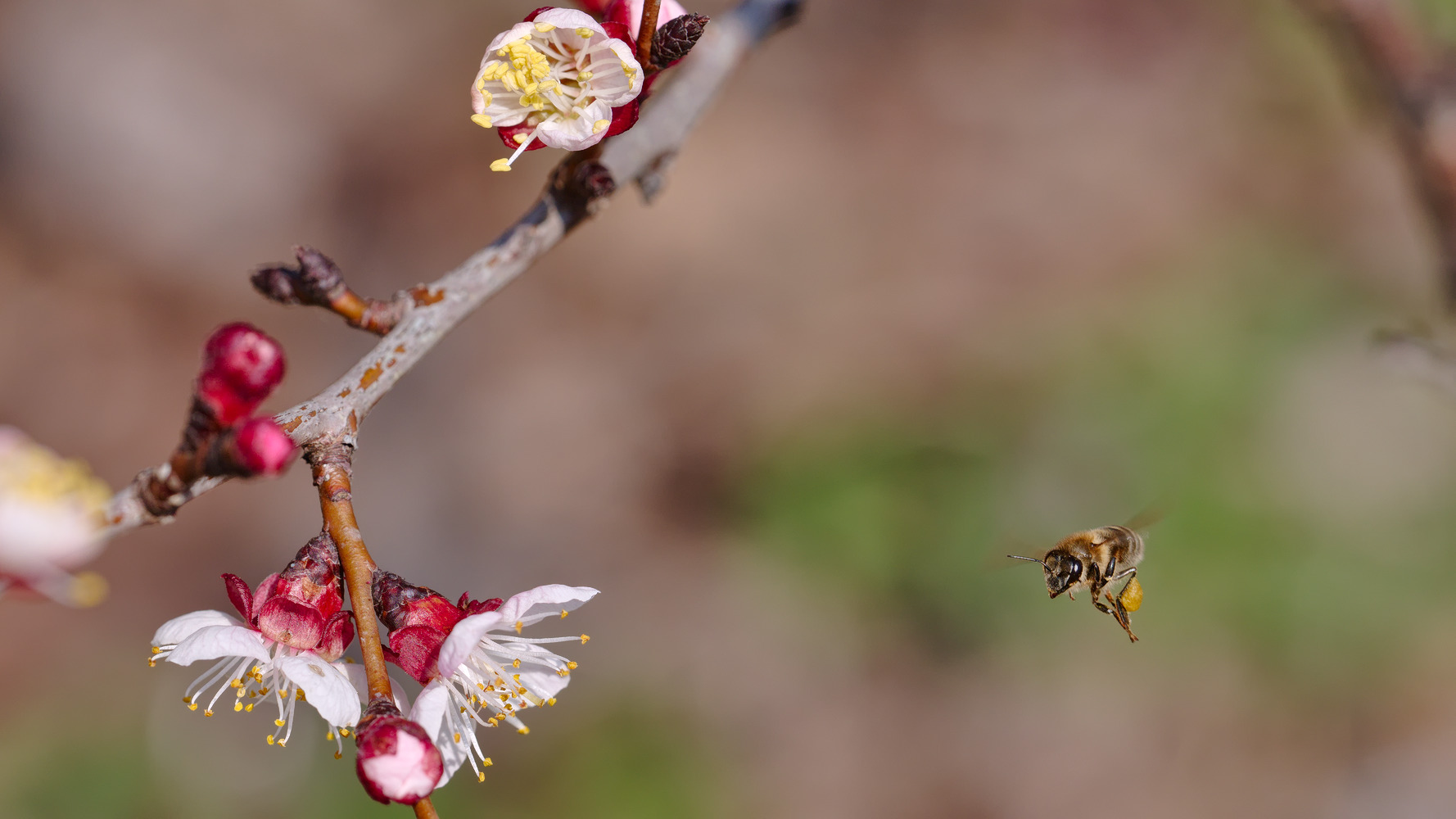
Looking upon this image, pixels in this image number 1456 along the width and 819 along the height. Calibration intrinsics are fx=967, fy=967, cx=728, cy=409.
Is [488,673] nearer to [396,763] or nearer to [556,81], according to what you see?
[396,763]

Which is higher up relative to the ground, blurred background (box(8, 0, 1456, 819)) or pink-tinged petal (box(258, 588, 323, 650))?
blurred background (box(8, 0, 1456, 819))

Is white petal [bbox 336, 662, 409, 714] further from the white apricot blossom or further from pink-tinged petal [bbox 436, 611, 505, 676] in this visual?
pink-tinged petal [bbox 436, 611, 505, 676]

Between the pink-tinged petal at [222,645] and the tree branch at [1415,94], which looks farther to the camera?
the tree branch at [1415,94]

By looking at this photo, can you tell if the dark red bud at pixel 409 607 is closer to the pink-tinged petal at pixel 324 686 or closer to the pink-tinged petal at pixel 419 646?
the pink-tinged petal at pixel 419 646

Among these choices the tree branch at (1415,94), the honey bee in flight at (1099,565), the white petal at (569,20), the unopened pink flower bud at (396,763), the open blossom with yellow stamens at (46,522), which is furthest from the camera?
the honey bee in flight at (1099,565)

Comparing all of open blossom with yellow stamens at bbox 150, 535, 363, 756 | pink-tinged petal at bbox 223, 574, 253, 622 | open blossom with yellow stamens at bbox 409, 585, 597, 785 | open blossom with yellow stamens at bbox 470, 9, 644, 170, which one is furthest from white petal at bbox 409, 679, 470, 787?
open blossom with yellow stamens at bbox 470, 9, 644, 170

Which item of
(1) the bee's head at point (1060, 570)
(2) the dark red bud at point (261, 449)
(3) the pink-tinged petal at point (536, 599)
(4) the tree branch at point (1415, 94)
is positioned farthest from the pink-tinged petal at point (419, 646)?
(4) the tree branch at point (1415, 94)

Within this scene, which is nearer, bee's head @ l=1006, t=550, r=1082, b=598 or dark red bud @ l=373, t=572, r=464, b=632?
dark red bud @ l=373, t=572, r=464, b=632

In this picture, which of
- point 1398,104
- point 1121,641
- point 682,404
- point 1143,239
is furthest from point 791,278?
point 1398,104
